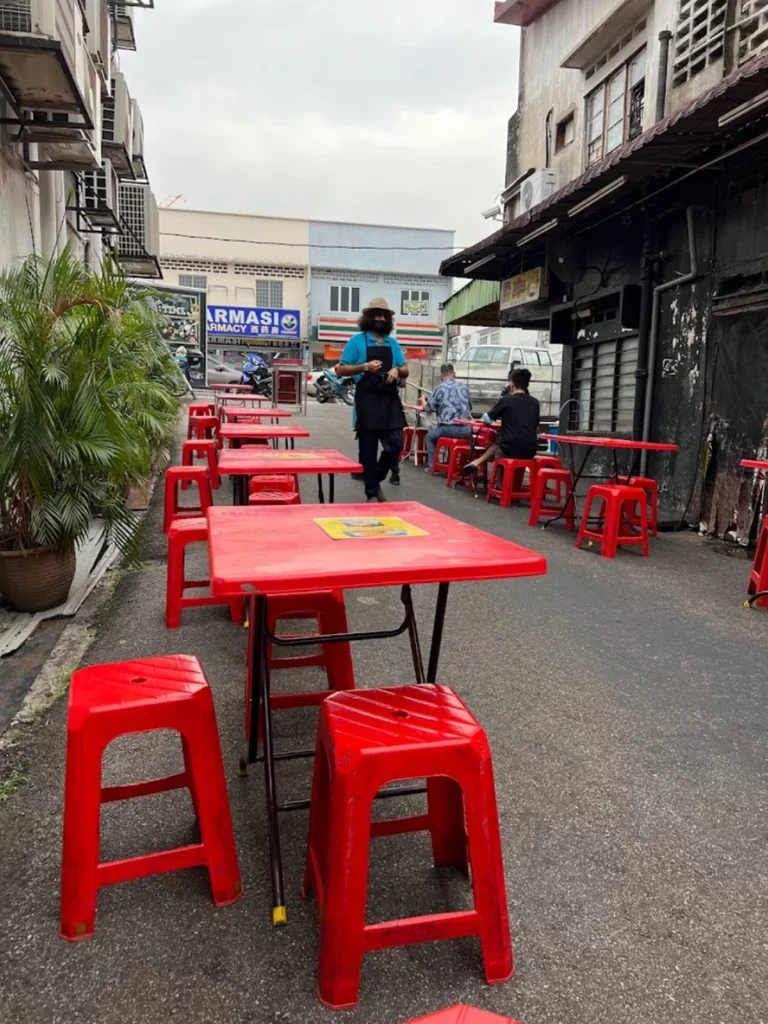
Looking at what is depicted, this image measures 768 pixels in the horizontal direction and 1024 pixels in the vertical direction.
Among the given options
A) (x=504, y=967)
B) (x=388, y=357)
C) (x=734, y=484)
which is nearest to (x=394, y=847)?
(x=504, y=967)

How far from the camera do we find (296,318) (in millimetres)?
37656

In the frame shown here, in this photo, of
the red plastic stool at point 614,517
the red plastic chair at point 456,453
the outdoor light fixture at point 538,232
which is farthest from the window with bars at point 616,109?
the red plastic stool at point 614,517

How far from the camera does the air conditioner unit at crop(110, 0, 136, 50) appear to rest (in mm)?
13617

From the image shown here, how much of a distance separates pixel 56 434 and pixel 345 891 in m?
3.21

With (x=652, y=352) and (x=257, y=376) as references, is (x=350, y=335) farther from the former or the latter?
(x=652, y=352)

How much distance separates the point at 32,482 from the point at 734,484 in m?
5.84

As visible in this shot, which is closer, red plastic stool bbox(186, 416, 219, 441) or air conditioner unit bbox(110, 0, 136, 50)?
red plastic stool bbox(186, 416, 219, 441)

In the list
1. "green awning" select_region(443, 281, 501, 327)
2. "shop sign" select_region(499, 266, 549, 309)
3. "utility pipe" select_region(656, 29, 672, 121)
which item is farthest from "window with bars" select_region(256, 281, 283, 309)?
"utility pipe" select_region(656, 29, 672, 121)

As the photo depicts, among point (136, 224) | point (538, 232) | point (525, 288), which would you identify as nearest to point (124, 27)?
point (136, 224)

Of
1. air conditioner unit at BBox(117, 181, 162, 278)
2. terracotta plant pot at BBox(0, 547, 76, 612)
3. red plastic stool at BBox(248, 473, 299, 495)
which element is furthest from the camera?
air conditioner unit at BBox(117, 181, 162, 278)

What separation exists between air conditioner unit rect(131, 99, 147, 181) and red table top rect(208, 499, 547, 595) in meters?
12.7

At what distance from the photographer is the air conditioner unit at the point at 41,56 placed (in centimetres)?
481

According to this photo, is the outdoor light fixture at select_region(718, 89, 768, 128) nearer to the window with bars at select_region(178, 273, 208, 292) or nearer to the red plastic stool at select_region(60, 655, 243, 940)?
the red plastic stool at select_region(60, 655, 243, 940)

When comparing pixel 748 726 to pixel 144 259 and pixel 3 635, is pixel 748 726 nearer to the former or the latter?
pixel 3 635
